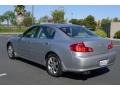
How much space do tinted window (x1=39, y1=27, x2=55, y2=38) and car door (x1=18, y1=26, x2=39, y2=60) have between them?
13.1 inches

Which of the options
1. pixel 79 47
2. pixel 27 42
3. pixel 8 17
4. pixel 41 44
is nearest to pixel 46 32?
pixel 41 44

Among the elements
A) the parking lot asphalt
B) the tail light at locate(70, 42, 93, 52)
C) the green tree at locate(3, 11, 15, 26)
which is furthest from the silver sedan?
the green tree at locate(3, 11, 15, 26)

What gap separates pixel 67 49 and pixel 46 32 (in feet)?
4.54

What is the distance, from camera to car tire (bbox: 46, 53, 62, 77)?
24.6 ft

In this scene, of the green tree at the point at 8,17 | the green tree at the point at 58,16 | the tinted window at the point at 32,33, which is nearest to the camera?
the tinted window at the point at 32,33

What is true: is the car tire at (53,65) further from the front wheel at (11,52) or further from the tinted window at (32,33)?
the front wheel at (11,52)

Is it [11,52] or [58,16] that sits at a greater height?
[58,16]

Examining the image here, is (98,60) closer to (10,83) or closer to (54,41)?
(54,41)

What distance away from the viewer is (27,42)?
904cm

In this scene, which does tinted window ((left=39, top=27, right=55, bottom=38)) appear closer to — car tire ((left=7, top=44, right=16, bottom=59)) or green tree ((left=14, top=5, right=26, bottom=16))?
car tire ((left=7, top=44, right=16, bottom=59))

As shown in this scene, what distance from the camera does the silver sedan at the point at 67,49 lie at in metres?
7.08

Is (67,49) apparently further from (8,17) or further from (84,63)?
(8,17)

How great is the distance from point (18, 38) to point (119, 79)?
4088 mm

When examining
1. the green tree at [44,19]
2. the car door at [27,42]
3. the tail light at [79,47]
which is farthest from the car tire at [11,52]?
the green tree at [44,19]
